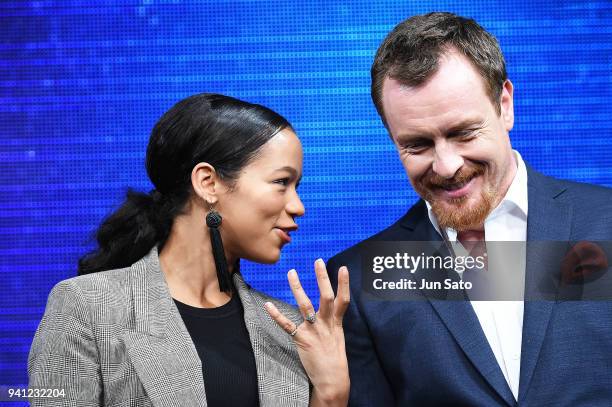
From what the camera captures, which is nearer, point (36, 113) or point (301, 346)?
point (301, 346)

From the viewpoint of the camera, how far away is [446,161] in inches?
78.3

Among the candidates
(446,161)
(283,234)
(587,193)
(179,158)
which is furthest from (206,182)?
(587,193)

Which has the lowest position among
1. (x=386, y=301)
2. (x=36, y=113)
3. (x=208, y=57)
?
(x=386, y=301)

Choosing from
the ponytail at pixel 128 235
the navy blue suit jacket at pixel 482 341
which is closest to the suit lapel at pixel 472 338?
the navy blue suit jacket at pixel 482 341

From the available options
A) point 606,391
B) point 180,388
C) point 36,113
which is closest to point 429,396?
point 606,391

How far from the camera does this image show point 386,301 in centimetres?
213

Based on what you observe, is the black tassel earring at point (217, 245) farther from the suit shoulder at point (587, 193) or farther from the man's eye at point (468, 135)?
the suit shoulder at point (587, 193)

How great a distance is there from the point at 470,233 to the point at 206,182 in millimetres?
679

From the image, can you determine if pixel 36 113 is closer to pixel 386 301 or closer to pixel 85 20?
pixel 85 20

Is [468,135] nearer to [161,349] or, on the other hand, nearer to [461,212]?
[461,212]

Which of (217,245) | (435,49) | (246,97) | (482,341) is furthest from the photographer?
(246,97)

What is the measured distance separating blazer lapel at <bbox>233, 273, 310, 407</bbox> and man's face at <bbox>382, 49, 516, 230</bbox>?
0.51m

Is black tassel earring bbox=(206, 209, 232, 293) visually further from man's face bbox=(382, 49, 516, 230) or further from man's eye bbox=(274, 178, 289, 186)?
man's face bbox=(382, 49, 516, 230)

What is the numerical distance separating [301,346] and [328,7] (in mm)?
1260
